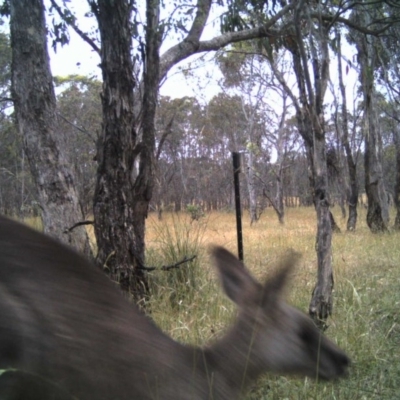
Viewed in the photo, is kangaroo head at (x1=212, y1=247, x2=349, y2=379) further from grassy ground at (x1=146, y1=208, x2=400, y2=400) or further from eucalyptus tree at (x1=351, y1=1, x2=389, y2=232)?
eucalyptus tree at (x1=351, y1=1, x2=389, y2=232)

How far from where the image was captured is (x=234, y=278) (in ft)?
5.33

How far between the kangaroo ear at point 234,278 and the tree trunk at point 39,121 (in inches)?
146

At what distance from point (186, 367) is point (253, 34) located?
5344 mm

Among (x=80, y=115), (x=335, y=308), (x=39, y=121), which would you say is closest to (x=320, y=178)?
(x=335, y=308)

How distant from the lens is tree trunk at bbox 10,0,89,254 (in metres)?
5.17

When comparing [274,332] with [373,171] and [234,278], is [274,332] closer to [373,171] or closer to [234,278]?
[234,278]

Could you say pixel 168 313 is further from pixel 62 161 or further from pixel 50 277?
pixel 50 277

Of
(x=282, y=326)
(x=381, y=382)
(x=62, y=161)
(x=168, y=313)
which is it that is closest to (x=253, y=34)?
(x=62, y=161)

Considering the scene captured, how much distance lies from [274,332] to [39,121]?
423cm

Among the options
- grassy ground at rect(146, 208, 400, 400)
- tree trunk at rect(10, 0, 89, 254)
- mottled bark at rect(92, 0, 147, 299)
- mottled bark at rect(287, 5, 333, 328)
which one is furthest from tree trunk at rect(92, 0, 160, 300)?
mottled bark at rect(287, 5, 333, 328)

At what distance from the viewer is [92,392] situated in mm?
1276

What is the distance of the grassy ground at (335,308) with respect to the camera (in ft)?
8.64

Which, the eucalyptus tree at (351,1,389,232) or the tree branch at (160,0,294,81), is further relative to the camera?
the eucalyptus tree at (351,1,389,232)

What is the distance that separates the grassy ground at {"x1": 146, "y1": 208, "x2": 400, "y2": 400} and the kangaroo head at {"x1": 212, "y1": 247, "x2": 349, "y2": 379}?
0.10 meters
